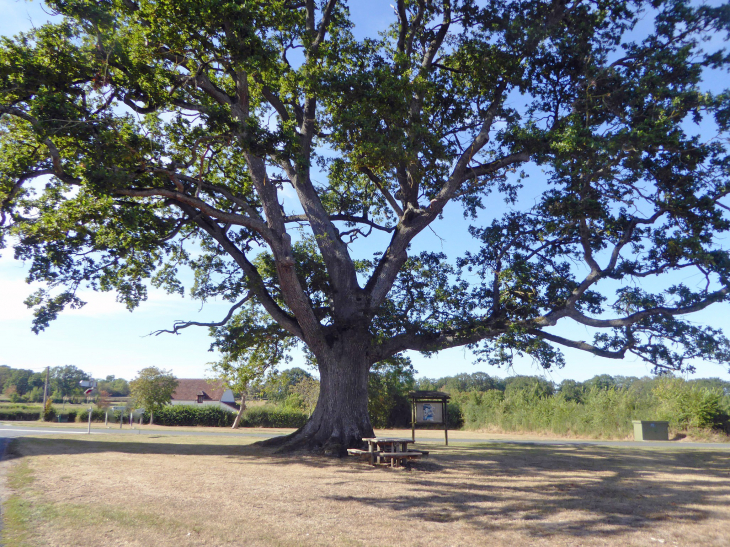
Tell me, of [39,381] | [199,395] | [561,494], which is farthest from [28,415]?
[39,381]

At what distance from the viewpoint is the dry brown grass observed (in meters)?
5.75

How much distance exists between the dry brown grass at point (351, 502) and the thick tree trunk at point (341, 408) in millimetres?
1349

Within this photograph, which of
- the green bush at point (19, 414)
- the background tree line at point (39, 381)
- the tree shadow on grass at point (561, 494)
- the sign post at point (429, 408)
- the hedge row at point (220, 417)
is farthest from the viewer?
the background tree line at point (39, 381)

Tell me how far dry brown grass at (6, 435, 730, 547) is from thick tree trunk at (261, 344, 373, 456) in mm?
1349

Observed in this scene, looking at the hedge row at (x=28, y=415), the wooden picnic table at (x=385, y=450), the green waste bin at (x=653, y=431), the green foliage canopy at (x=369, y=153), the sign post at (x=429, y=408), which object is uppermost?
the green foliage canopy at (x=369, y=153)

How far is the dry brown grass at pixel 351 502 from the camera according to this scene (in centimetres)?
575

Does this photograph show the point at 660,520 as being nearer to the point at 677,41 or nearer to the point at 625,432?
the point at 677,41

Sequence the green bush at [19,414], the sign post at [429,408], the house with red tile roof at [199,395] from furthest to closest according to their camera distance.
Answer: the house with red tile roof at [199,395]
the green bush at [19,414]
the sign post at [429,408]

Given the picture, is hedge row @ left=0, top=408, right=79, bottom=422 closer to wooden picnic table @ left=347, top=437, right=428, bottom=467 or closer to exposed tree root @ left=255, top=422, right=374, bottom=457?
exposed tree root @ left=255, top=422, right=374, bottom=457

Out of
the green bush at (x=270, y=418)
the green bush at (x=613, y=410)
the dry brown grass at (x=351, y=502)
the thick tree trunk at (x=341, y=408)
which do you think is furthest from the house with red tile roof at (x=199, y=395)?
the dry brown grass at (x=351, y=502)

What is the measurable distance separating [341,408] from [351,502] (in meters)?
6.78

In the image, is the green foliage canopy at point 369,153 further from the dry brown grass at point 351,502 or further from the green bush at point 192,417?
the green bush at point 192,417

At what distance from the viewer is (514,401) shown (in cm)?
3591

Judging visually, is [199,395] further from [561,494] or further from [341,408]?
[561,494]
